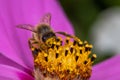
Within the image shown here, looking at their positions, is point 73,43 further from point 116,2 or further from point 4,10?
point 116,2

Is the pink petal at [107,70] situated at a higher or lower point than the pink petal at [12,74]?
higher

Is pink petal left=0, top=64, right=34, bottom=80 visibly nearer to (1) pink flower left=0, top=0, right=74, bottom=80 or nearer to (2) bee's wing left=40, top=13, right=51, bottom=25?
(1) pink flower left=0, top=0, right=74, bottom=80

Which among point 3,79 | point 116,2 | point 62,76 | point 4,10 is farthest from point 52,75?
point 116,2

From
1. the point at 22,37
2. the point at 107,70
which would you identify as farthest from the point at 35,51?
the point at 107,70

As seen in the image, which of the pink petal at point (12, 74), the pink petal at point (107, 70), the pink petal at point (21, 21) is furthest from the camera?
the pink petal at point (107, 70)

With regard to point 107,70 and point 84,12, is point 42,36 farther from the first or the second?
point 84,12

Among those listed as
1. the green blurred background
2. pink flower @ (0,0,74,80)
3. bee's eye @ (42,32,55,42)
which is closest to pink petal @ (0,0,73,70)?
pink flower @ (0,0,74,80)

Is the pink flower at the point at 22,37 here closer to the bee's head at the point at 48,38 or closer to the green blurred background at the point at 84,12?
the bee's head at the point at 48,38

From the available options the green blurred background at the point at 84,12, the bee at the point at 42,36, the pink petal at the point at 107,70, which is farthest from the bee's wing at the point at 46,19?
the green blurred background at the point at 84,12
